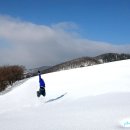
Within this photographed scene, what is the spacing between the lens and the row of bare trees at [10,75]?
11975 cm

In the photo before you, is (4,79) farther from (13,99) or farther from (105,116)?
(105,116)

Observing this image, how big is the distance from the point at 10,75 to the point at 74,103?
105 m

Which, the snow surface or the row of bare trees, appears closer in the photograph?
the snow surface

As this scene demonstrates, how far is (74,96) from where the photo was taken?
22156 millimetres

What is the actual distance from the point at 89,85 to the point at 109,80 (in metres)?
1.77

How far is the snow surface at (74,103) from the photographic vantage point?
11250 mm

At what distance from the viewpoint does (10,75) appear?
121562 millimetres

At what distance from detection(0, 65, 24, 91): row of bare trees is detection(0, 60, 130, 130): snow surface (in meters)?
87.6

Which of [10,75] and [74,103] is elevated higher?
[10,75]

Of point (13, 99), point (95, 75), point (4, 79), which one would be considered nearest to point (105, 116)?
point (13, 99)

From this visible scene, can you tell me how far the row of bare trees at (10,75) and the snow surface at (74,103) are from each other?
87.6m

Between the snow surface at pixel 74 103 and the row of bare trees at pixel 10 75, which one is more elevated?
the row of bare trees at pixel 10 75

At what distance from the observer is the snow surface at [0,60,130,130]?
11.2 metres

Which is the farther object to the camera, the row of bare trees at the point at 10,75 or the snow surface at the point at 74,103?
the row of bare trees at the point at 10,75
